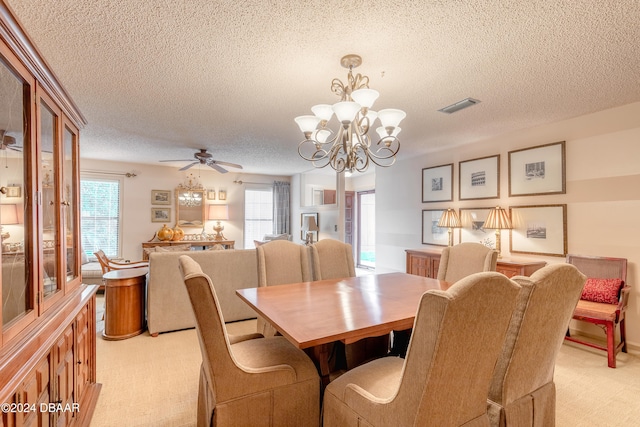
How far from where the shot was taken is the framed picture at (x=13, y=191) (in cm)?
118

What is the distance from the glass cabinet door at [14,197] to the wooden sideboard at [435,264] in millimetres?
3869

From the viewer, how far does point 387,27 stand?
182 cm

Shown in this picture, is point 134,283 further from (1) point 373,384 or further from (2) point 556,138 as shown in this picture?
(2) point 556,138

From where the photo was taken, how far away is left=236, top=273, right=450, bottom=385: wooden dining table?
146 cm

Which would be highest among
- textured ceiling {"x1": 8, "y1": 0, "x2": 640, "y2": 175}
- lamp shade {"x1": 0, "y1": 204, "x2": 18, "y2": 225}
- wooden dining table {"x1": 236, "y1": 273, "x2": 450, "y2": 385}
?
textured ceiling {"x1": 8, "y1": 0, "x2": 640, "y2": 175}

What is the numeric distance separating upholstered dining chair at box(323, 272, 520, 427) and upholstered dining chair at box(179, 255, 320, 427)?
1.19 feet

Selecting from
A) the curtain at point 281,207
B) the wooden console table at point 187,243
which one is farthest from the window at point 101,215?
the curtain at point 281,207

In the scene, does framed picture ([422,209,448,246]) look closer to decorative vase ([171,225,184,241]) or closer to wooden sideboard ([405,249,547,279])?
wooden sideboard ([405,249,547,279])

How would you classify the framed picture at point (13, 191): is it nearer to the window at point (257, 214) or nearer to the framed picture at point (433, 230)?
the framed picture at point (433, 230)

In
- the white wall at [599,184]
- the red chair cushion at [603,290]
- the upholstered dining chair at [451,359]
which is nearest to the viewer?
the upholstered dining chair at [451,359]

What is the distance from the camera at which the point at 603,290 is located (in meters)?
2.95

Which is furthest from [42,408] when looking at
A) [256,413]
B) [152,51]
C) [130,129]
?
[130,129]

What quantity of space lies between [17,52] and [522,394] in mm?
2523

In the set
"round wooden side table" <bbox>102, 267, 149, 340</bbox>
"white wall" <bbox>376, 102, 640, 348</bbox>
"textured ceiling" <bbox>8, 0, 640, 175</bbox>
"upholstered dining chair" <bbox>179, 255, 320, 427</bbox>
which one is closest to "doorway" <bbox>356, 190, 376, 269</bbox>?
"white wall" <bbox>376, 102, 640, 348</bbox>
